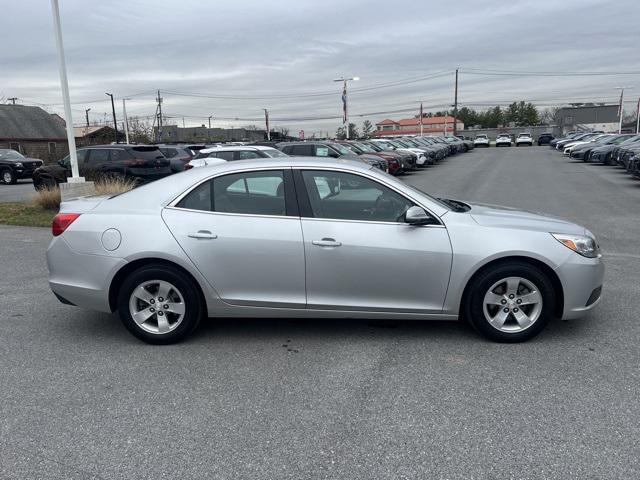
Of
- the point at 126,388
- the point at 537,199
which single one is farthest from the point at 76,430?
the point at 537,199

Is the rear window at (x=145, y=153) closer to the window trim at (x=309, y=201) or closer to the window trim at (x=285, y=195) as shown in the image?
the window trim at (x=285, y=195)

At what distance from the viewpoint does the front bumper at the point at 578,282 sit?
169 inches

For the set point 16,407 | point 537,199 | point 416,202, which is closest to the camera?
point 16,407

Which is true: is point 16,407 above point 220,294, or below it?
below

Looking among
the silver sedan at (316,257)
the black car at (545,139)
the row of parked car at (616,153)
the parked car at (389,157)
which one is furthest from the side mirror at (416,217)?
the black car at (545,139)

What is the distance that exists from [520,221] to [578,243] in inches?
19.2

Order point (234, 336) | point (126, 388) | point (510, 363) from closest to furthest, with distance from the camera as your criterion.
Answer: point (126, 388) < point (510, 363) < point (234, 336)

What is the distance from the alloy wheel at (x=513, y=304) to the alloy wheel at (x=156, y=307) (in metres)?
2.57

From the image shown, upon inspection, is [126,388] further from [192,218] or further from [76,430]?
[192,218]

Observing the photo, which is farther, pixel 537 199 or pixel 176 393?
pixel 537 199

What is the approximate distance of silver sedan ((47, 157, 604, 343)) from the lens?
4.29 m

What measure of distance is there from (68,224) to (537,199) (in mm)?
12357

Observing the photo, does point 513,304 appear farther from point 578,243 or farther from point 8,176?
point 8,176

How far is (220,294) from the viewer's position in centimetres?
445
